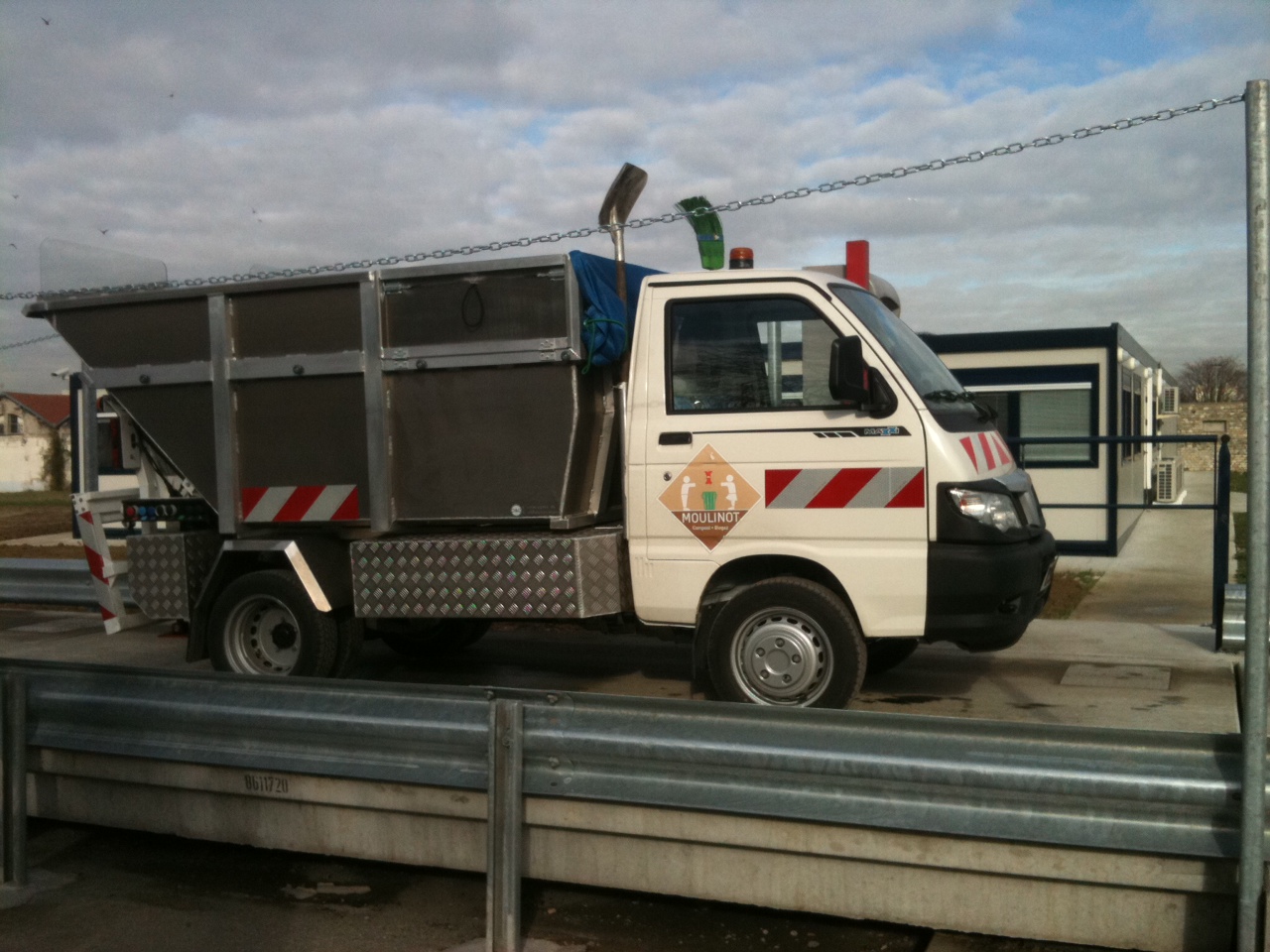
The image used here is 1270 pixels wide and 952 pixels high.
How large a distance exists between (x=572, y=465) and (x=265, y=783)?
2.43 meters

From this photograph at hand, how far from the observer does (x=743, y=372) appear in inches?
251

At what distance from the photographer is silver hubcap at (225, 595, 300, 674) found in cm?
734

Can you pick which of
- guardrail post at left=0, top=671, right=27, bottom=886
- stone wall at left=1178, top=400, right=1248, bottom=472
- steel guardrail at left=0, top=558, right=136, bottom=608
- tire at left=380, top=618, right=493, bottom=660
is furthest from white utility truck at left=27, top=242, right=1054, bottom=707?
stone wall at left=1178, top=400, right=1248, bottom=472

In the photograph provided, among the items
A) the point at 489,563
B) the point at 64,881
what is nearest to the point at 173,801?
the point at 64,881

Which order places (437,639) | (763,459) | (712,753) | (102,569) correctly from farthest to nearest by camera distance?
1. (437,639)
2. (102,569)
3. (763,459)
4. (712,753)

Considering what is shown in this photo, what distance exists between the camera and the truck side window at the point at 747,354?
6.30 metres

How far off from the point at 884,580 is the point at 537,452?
1928 mm

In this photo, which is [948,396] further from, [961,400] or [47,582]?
[47,582]

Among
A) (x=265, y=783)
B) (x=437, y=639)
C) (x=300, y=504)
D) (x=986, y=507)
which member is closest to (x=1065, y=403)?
(x=437, y=639)

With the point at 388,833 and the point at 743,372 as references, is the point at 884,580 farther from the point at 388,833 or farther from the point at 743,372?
the point at 388,833

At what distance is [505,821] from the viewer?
4207mm

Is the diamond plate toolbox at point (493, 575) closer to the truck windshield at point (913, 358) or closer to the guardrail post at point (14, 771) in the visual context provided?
the truck windshield at point (913, 358)

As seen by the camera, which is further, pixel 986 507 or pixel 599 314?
pixel 599 314

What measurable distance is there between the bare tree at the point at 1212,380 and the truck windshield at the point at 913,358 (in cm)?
6555
